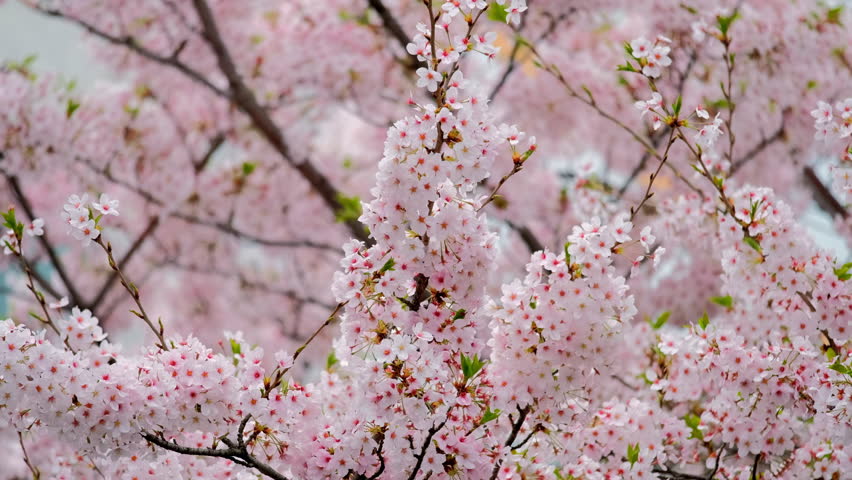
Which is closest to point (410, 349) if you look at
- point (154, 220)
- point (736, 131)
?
point (736, 131)

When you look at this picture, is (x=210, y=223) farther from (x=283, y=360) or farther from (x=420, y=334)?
(x=420, y=334)

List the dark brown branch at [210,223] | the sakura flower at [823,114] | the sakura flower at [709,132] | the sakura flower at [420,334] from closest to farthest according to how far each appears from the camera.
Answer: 1. the sakura flower at [420,334]
2. the sakura flower at [709,132]
3. the sakura flower at [823,114]
4. the dark brown branch at [210,223]

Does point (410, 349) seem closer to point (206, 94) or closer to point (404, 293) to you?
point (404, 293)

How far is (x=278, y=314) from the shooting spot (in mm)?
11242

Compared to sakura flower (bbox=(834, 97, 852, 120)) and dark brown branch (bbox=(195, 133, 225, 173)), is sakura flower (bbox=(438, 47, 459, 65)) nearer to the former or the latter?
sakura flower (bbox=(834, 97, 852, 120))

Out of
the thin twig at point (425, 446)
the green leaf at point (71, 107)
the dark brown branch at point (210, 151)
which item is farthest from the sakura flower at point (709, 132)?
the dark brown branch at point (210, 151)

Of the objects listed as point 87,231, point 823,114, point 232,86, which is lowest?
point 87,231

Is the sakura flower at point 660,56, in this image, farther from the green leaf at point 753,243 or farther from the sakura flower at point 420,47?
the sakura flower at point 420,47

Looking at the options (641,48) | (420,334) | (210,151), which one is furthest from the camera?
(210,151)

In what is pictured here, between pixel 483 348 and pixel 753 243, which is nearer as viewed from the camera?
pixel 483 348

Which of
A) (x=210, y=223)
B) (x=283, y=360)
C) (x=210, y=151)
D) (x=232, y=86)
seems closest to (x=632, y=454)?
(x=283, y=360)

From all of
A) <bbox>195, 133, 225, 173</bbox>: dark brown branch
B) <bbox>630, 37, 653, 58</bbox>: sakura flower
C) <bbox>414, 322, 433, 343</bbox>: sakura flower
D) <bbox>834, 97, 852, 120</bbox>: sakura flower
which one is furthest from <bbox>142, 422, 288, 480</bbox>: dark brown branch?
<bbox>195, 133, 225, 173</bbox>: dark brown branch

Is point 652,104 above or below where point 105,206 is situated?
above

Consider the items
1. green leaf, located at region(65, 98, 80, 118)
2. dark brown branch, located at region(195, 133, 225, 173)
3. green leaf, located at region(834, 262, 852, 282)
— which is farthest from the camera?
dark brown branch, located at region(195, 133, 225, 173)
